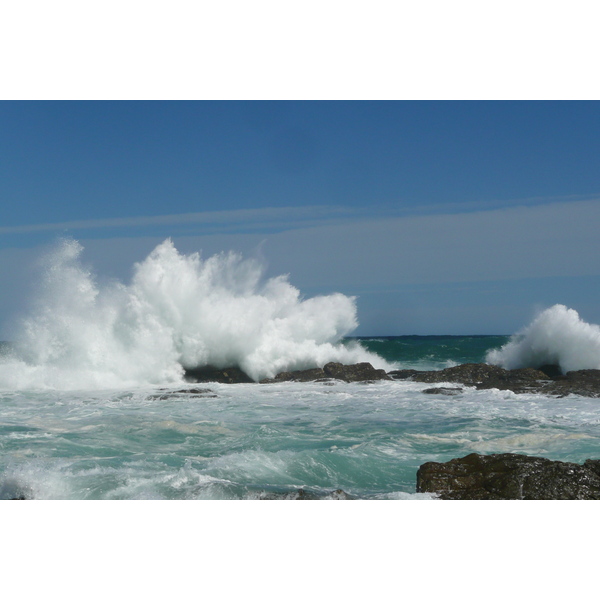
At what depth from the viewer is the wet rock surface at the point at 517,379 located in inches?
477

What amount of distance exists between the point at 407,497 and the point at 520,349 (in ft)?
50.3

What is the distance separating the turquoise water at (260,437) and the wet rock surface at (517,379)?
2.39ft

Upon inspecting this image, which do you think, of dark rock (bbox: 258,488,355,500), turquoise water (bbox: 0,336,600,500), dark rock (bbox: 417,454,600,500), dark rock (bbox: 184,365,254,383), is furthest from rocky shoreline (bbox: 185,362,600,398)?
dark rock (bbox: 258,488,355,500)

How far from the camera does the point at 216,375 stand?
16188 millimetres

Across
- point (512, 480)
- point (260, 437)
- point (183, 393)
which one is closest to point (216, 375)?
point (183, 393)

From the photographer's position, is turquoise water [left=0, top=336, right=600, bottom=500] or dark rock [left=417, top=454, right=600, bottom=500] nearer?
dark rock [left=417, top=454, right=600, bottom=500]

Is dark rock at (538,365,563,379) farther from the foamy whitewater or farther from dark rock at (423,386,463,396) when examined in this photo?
dark rock at (423,386,463,396)

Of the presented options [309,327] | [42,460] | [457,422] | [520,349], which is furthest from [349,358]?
[42,460]

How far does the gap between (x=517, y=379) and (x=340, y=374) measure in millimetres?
4168

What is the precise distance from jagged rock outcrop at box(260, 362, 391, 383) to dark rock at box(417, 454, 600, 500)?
9.71 m

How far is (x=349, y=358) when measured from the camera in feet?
61.9

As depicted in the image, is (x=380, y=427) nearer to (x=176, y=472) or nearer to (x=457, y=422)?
(x=457, y=422)

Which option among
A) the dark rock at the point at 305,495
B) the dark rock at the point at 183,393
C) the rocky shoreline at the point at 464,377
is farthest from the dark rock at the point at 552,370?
the dark rock at the point at 305,495

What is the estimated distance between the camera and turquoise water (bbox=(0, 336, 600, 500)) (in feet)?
17.6
